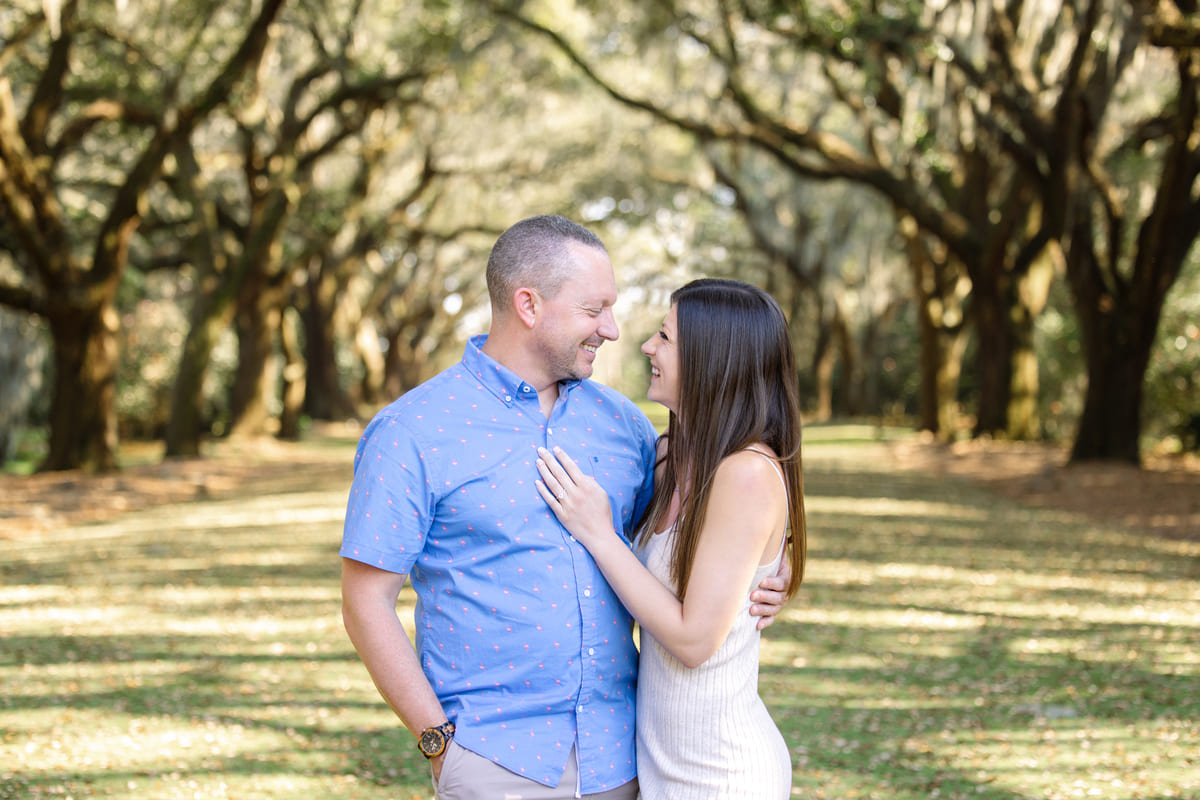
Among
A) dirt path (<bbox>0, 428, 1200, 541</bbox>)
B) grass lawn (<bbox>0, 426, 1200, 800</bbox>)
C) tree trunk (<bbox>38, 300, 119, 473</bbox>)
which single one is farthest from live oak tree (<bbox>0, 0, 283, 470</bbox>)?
grass lawn (<bbox>0, 426, 1200, 800</bbox>)

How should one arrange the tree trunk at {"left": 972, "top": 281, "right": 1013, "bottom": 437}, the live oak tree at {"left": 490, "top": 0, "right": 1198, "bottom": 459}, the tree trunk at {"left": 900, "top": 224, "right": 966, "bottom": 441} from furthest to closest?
1. the tree trunk at {"left": 900, "top": 224, "right": 966, "bottom": 441}
2. the tree trunk at {"left": 972, "top": 281, "right": 1013, "bottom": 437}
3. the live oak tree at {"left": 490, "top": 0, "right": 1198, "bottom": 459}

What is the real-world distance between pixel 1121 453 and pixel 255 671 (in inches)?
496

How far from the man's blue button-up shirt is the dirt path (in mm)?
9967

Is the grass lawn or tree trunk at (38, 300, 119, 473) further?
tree trunk at (38, 300, 119, 473)

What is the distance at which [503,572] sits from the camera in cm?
250

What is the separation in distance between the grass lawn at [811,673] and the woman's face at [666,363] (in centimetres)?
260

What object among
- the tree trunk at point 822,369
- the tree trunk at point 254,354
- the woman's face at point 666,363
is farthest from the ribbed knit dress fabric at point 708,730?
the tree trunk at point 822,369

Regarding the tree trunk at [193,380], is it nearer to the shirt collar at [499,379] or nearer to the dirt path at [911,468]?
the dirt path at [911,468]

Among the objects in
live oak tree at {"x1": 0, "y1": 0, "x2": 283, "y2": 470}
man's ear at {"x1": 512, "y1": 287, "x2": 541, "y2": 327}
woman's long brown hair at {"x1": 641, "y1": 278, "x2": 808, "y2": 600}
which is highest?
live oak tree at {"x1": 0, "y1": 0, "x2": 283, "y2": 470}

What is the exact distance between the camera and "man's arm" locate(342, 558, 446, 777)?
7.99 feet

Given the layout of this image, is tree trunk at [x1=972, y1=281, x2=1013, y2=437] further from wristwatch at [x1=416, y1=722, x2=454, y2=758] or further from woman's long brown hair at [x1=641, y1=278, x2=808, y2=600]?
wristwatch at [x1=416, y1=722, x2=454, y2=758]

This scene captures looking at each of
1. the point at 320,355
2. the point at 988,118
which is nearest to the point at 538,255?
the point at 988,118

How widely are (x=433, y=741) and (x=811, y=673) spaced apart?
434cm

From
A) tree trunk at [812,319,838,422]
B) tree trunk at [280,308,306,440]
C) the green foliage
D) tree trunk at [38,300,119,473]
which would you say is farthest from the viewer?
tree trunk at [812,319,838,422]
